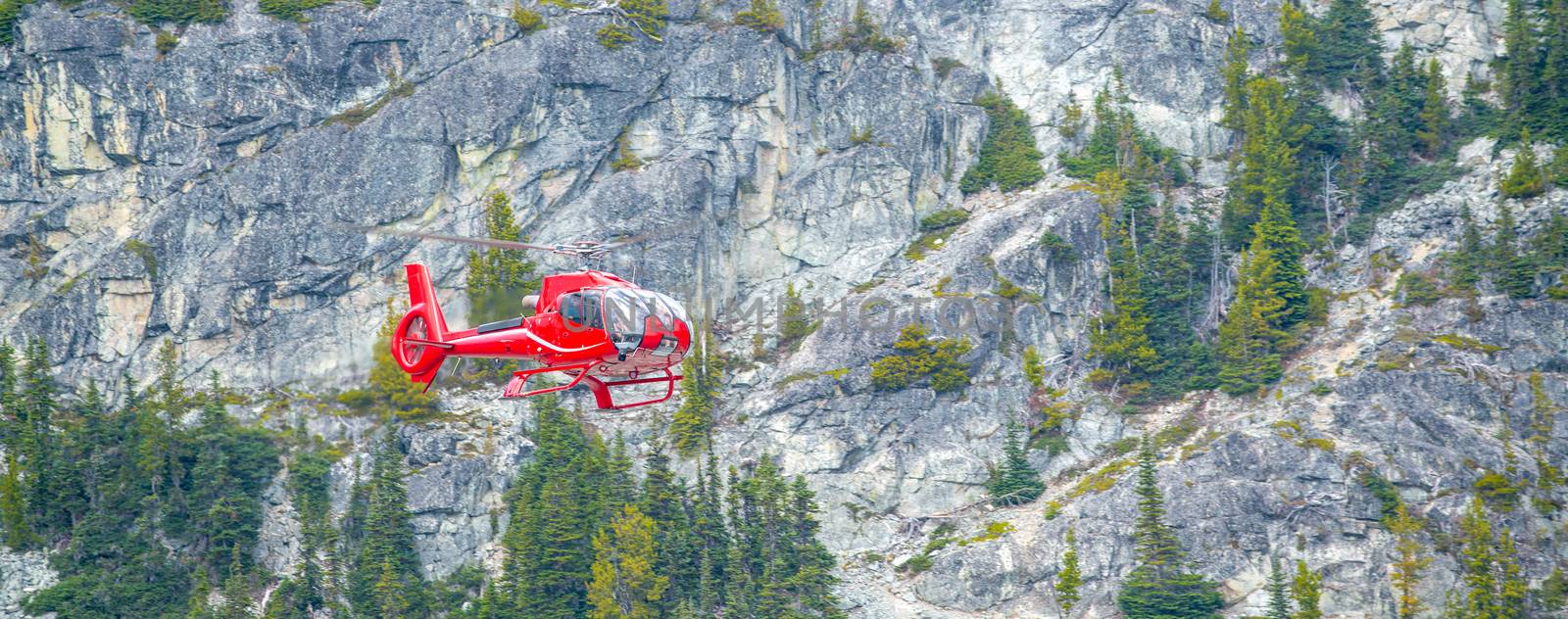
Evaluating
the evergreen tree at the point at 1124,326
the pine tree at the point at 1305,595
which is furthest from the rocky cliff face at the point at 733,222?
the pine tree at the point at 1305,595

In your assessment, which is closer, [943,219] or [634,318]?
[634,318]

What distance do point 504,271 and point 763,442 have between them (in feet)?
41.6

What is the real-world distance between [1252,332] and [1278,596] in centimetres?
1270

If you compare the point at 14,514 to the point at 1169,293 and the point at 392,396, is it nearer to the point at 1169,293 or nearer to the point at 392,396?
the point at 392,396

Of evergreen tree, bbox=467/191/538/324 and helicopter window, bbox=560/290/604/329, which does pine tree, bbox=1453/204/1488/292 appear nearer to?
evergreen tree, bbox=467/191/538/324

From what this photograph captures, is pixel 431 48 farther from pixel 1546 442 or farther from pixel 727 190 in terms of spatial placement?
pixel 1546 442

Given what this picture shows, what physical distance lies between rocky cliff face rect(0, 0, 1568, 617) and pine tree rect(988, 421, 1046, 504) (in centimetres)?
78

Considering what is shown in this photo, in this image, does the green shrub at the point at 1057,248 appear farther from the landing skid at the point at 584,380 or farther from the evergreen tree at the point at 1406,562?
the landing skid at the point at 584,380

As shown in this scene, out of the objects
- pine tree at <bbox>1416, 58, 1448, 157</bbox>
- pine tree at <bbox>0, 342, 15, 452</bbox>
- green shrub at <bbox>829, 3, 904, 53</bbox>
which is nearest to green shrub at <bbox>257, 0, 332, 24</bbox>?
pine tree at <bbox>0, 342, 15, 452</bbox>

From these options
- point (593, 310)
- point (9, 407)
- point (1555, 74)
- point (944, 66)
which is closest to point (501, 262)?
point (9, 407)

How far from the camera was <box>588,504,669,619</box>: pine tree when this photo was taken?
229 ft

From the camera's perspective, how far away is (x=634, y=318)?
46.3 meters

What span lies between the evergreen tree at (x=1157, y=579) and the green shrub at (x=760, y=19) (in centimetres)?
2723

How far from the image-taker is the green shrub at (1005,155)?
269 ft
